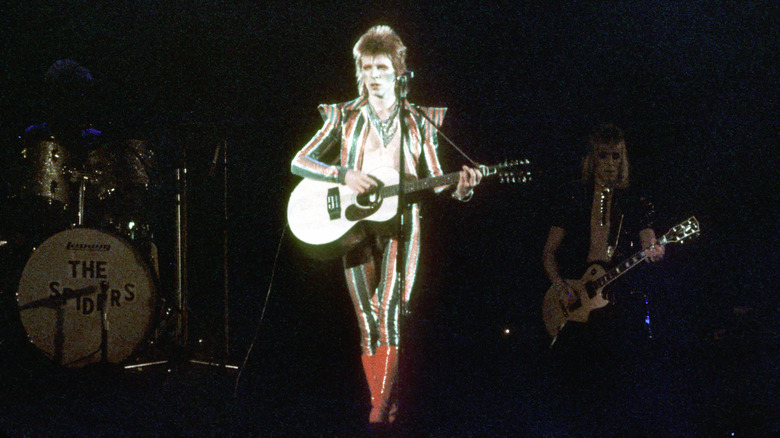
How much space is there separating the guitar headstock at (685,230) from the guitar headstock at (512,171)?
1.48 meters

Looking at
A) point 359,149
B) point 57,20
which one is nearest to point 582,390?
point 359,149

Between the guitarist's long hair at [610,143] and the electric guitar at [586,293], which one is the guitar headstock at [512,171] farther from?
the guitarist's long hair at [610,143]

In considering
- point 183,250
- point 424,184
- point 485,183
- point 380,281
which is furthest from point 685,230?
point 183,250

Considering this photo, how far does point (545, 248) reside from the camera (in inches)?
184

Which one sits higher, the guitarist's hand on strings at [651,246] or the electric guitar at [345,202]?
the electric guitar at [345,202]

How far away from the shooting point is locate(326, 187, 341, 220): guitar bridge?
3.61 m

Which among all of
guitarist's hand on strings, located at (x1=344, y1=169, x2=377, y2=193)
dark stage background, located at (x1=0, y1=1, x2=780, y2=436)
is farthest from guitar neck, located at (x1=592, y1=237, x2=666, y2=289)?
guitarist's hand on strings, located at (x1=344, y1=169, x2=377, y2=193)

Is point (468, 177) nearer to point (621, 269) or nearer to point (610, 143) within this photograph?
point (621, 269)

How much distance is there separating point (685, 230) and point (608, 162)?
797 mm

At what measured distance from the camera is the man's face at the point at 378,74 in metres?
3.65

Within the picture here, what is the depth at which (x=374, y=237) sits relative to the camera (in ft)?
11.6

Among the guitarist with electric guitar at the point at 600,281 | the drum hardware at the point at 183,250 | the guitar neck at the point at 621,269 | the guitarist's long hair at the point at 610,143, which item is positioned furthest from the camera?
the drum hardware at the point at 183,250

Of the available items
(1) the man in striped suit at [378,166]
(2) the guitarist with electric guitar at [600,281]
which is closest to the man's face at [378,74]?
(1) the man in striped suit at [378,166]

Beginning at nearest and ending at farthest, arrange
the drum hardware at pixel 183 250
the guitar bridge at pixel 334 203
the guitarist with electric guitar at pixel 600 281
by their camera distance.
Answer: the guitar bridge at pixel 334 203
the guitarist with electric guitar at pixel 600 281
the drum hardware at pixel 183 250
